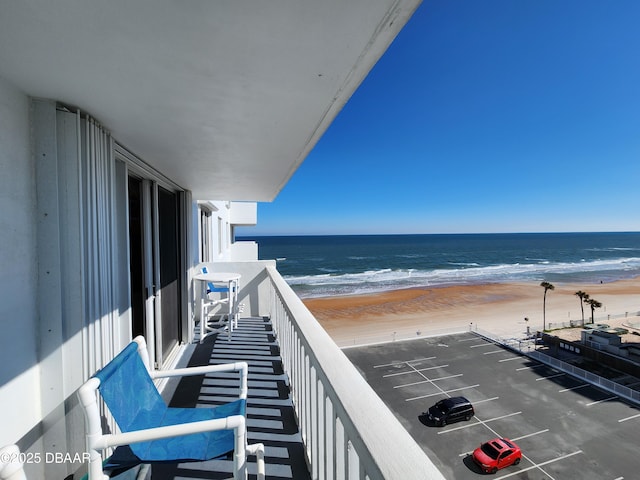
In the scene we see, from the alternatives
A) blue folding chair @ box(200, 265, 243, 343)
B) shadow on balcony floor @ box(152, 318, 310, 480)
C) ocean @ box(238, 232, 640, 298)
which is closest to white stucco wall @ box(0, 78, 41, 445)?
shadow on balcony floor @ box(152, 318, 310, 480)

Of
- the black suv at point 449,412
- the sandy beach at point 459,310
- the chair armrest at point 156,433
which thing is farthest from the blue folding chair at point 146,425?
the sandy beach at point 459,310

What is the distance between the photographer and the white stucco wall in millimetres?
1127

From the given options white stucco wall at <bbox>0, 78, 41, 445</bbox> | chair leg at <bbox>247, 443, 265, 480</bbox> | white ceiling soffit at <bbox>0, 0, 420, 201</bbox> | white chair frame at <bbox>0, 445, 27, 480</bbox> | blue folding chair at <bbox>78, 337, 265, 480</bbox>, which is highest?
white ceiling soffit at <bbox>0, 0, 420, 201</bbox>

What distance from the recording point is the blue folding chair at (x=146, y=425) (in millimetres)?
1045

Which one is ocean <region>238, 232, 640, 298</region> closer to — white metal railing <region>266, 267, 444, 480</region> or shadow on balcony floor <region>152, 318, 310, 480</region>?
shadow on balcony floor <region>152, 318, 310, 480</region>

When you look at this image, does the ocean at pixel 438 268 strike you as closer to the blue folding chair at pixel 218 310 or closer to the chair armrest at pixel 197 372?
the blue folding chair at pixel 218 310

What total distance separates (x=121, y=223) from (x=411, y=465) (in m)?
2.20

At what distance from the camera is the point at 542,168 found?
38.7m

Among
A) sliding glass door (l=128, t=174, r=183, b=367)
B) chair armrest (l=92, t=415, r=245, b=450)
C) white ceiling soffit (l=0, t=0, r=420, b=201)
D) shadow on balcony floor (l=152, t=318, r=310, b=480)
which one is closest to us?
white ceiling soffit (l=0, t=0, r=420, b=201)

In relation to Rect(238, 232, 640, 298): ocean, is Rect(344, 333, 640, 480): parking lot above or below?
below

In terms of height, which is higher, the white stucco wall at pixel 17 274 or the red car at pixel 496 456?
the white stucco wall at pixel 17 274

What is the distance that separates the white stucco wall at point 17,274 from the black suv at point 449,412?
25.9ft

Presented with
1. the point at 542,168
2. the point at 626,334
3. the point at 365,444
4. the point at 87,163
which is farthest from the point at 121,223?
the point at 542,168

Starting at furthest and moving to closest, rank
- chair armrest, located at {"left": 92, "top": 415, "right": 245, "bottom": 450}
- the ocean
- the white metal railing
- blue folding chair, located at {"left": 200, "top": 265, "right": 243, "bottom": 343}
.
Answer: the ocean → blue folding chair, located at {"left": 200, "top": 265, "right": 243, "bottom": 343} → chair armrest, located at {"left": 92, "top": 415, "right": 245, "bottom": 450} → the white metal railing
